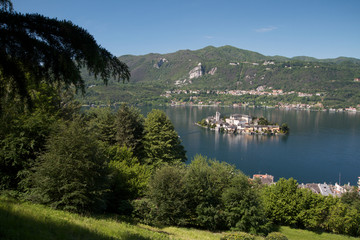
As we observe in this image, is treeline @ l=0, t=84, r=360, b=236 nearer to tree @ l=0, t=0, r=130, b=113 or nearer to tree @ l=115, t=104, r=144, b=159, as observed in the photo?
tree @ l=115, t=104, r=144, b=159

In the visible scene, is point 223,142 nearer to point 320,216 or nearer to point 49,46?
point 320,216

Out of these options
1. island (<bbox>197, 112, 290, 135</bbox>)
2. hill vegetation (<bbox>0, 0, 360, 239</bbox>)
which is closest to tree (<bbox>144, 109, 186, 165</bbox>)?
hill vegetation (<bbox>0, 0, 360, 239</bbox>)

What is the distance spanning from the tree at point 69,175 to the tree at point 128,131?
7.54 meters

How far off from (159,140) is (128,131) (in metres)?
2.21

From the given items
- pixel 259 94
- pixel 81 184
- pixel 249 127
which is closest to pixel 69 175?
pixel 81 184

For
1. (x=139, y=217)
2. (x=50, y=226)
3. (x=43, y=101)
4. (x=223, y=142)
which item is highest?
(x=43, y=101)

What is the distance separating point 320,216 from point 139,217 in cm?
1195

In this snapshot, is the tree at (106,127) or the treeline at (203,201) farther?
the tree at (106,127)

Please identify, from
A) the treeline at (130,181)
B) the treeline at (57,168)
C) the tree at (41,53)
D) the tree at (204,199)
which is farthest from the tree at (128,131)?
the tree at (41,53)

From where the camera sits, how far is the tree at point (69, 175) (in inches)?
307

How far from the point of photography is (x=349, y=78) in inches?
6836

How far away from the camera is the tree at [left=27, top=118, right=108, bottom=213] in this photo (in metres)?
7.80

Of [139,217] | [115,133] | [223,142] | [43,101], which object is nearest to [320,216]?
[139,217]

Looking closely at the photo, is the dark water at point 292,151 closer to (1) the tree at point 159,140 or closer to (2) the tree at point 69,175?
(1) the tree at point 159,140
